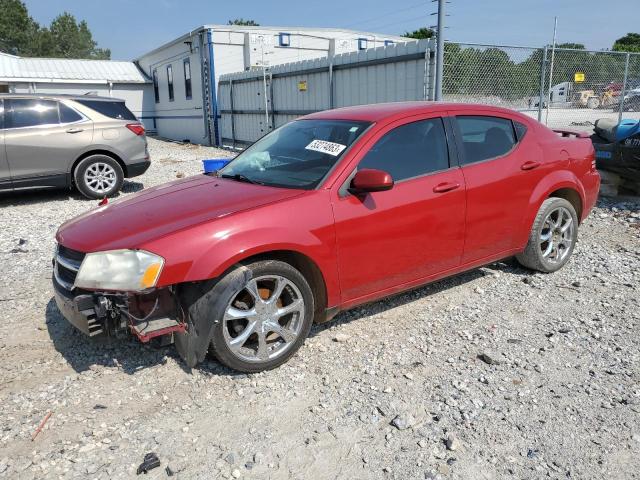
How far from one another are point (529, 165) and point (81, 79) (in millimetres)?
28646

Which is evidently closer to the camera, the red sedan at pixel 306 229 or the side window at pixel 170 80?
the red sedan at pixel 306 229

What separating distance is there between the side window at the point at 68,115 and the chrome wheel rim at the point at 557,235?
7499 mm

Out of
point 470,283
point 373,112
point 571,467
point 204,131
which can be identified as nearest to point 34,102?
point 373,112

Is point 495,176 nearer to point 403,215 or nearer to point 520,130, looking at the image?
point 520,130

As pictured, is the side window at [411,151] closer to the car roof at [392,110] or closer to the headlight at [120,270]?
the car roof at [392,110]

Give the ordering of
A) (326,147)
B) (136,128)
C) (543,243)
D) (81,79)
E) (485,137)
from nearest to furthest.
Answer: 1. (326,147)
2. (485,137)
3. (543,243)
4. (136,128)
5. (81,79)

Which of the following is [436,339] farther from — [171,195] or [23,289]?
[23,289]

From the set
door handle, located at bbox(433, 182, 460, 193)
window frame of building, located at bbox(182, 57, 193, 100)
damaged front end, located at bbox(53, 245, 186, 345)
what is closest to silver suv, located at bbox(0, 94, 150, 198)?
damaged front end, located at bbox(53, 245, 186, 345)

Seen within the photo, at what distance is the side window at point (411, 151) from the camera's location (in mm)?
3670

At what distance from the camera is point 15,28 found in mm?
66625

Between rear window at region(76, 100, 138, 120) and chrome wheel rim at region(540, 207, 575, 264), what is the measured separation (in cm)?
737

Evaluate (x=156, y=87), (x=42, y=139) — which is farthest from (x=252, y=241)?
(x=156, y=87)

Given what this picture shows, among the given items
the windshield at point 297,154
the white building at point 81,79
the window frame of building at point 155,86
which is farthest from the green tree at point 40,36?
the windshield at point 297,154

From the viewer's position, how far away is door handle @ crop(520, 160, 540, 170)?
442 cm
